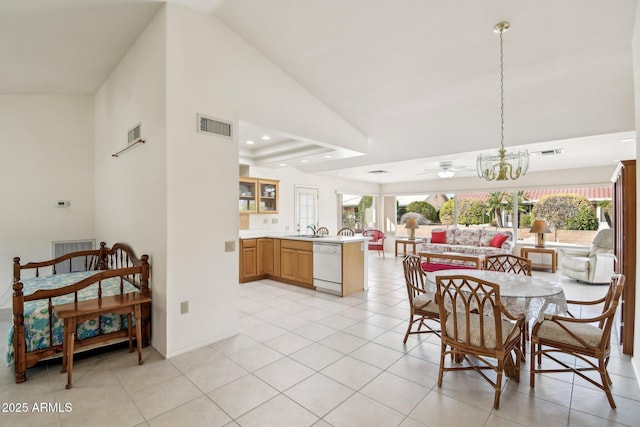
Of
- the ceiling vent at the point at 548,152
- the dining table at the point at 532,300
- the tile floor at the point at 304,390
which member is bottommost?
the tile floor at the point at 304,390

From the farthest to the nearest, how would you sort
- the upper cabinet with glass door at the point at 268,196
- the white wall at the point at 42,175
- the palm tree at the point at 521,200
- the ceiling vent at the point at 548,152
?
the palm tree at the point at 521,200
the upper cabinet with glass door at the point at 268,196
the ceiling vent at the point at 548,152
the white wall at the point at 42,175

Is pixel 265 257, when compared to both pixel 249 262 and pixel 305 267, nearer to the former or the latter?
pixel 249 262

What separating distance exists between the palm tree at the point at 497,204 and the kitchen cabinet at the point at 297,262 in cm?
560

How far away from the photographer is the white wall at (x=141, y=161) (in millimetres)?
2906

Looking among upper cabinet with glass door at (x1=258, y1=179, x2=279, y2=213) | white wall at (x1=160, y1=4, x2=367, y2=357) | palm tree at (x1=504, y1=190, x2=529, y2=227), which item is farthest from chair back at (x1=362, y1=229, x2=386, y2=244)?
white wall at (x1=160, y1=4, x2=367, y2=357)

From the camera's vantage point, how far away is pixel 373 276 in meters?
6.44

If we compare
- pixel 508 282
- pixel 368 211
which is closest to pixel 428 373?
pixel 508 282

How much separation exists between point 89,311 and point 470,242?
7601mm

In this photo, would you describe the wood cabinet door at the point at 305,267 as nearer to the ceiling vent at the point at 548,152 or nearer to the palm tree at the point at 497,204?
the ceiling vent at the point at 548,152

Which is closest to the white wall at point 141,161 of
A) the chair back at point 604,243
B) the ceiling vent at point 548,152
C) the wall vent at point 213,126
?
the wall vent at point 213,126

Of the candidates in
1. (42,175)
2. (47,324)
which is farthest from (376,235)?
(47,324)

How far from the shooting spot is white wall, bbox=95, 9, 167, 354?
291 cm

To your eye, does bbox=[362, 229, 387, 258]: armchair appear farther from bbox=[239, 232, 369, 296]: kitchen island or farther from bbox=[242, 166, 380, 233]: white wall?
bbox=[239, 232, 369, 296]: kitchen island

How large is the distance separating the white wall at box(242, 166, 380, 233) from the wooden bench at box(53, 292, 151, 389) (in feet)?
12.3
